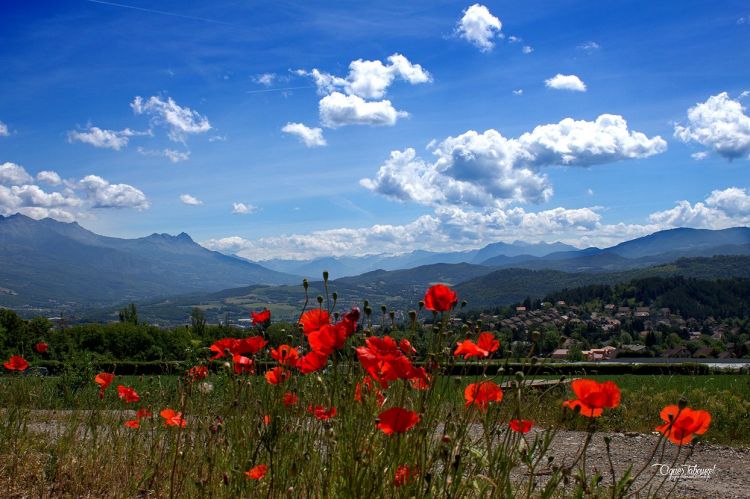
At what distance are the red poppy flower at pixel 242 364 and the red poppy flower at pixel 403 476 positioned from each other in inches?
34.2

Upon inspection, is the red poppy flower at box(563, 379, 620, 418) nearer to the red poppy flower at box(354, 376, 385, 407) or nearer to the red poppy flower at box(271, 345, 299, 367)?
the red poppy flower at box(354, 376, 385, 407)

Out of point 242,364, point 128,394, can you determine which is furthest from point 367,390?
point 128,394

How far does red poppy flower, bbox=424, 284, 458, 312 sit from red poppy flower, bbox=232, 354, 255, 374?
93 cm

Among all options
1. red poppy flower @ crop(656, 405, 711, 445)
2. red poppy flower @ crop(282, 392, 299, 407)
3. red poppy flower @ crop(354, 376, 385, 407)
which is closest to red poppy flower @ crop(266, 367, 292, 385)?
red poppy flower @ crop(282, 392, 299, 407)

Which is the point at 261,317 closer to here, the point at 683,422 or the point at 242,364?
the point at 242,364

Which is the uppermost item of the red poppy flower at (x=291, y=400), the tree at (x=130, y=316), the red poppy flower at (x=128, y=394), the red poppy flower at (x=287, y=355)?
the red poppy flower at (x=287, y=355)

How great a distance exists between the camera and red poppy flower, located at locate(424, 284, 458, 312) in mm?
2189

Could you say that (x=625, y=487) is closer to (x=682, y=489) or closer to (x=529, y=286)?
(x=682, y=489)

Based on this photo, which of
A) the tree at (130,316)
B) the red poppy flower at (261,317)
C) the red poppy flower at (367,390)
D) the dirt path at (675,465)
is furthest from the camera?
the tree at (130,316)

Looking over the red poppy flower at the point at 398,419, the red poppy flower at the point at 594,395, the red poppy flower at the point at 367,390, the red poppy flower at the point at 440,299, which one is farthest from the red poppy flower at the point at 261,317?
the red poppy flower at the point at 594,395

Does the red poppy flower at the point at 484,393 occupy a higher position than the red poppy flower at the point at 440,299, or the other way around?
the red poppy flower at the point at 440,299

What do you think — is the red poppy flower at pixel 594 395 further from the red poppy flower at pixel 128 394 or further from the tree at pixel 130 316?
the tree at pixel 130 316

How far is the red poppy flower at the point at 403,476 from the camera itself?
2.06 metres

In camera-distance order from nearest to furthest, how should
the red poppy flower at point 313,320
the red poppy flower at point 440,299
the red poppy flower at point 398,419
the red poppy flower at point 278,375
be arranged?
the red poppy flower at point 398,419, the red poppy flower at point 440,299, the red poppy flower at point 313,320, the red poppy flower at point 278,375
